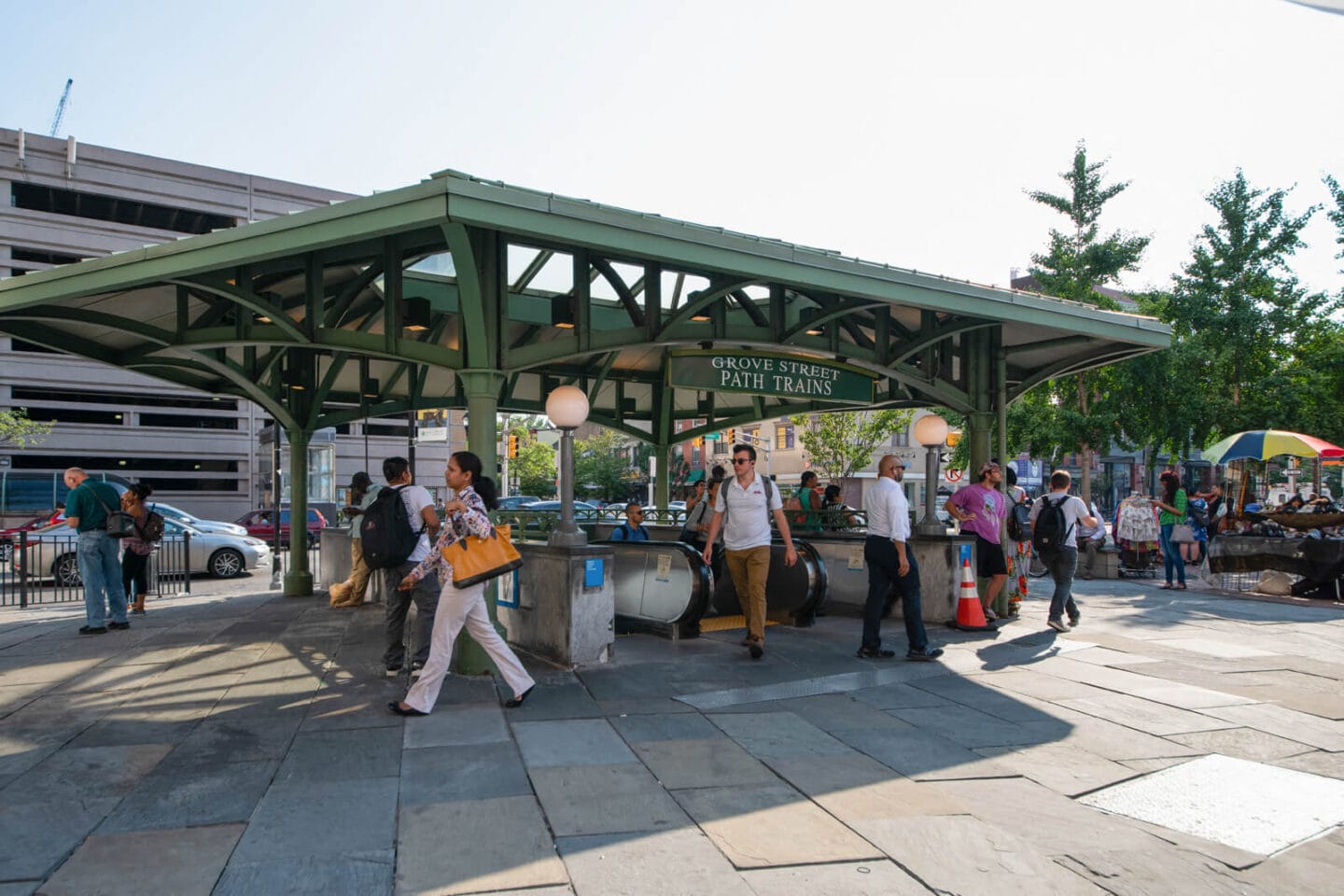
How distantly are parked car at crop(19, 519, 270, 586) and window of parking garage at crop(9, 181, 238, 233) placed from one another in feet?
89.4

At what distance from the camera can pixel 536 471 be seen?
75.9m

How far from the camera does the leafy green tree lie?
86.7 feet

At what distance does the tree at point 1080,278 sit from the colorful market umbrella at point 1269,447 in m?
9.98

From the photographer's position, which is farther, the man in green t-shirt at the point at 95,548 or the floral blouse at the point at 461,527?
the man in green t-shirt at the point at 95,548

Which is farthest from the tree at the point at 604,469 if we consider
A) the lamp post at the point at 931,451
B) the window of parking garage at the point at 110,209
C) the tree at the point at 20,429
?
the lamp post at the point at 931,451

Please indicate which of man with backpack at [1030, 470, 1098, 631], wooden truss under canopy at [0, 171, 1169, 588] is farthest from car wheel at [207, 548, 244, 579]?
man with backpack at [1030, 470, 1098, 631]

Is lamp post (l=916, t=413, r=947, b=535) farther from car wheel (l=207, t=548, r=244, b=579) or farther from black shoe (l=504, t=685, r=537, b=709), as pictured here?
car wheel (l=207, t=548, r=244, b=579)

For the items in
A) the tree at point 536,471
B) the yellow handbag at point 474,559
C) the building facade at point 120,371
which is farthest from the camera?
the tree at point 536,471

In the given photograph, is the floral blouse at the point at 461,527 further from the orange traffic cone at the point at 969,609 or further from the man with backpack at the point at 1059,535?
the man with backpack at the point at 1059,535

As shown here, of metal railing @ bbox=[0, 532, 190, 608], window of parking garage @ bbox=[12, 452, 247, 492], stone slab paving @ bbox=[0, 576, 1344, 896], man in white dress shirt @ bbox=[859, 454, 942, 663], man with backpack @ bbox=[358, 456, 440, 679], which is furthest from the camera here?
window of parking garage @ bbox=[12, 452, 247, 492]

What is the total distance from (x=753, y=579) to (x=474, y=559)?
2.85 metres

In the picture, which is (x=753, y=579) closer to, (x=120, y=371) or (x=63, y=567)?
(x=63, y=567)

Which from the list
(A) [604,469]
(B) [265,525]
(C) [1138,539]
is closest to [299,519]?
(C) [1138,539]

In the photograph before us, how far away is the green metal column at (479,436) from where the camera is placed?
24.2ft
